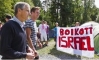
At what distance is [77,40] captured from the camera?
42.3ft

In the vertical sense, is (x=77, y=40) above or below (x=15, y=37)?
below

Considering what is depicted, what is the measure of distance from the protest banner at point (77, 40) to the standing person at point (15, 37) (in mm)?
8182

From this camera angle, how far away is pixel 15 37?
143 inches

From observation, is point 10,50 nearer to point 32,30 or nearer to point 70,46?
point 32,30

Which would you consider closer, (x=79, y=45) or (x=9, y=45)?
(x=9, y=45)

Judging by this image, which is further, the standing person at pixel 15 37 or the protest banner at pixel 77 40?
the protest banner at pixel 77 40

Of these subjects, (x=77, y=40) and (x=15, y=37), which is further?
(x=77, y=40)

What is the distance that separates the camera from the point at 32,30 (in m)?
5.72

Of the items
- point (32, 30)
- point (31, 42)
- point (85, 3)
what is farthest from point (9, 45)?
point (85, 3)

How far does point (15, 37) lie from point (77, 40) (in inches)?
372

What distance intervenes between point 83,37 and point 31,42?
7286 mm

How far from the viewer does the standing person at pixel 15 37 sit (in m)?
3.54

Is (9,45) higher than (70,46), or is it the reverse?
(9,45)

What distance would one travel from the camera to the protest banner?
11867 mm
